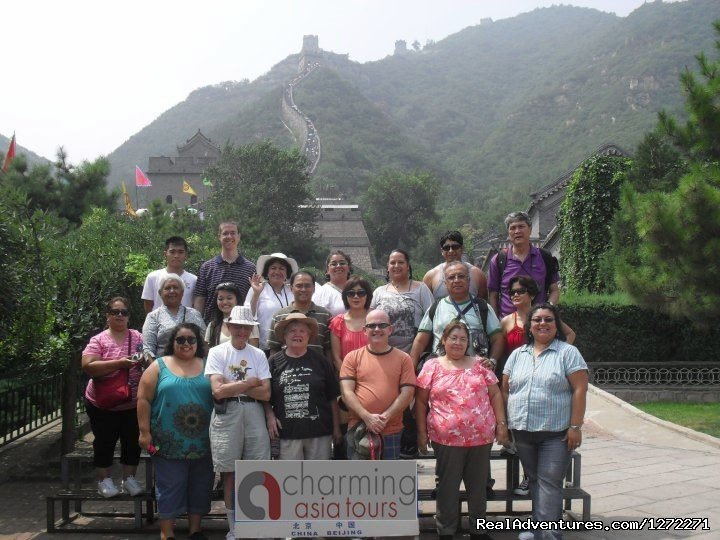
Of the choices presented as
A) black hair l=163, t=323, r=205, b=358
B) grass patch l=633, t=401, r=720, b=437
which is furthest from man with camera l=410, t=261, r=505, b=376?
grass patch l=633, t=401, r=720, b=437

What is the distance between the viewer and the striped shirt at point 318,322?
592 cm

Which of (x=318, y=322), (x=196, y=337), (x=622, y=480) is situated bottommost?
(x=622, y=480)

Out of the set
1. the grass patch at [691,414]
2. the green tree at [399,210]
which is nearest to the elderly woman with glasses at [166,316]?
the grass patch at [691,414]

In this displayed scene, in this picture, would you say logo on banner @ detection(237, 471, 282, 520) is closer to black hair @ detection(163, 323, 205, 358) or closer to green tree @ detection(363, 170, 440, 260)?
black hair @ detection(163, 323, 205, 358)

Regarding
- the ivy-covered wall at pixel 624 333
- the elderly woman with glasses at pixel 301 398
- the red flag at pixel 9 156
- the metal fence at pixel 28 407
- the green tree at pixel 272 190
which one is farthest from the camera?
the green tree at pixel 272 190

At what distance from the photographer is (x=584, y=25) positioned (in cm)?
19650

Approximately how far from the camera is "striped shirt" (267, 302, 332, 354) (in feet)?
19.4

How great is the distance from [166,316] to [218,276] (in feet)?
2.75

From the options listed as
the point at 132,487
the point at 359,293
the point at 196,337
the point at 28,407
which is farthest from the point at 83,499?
the point at 28,407

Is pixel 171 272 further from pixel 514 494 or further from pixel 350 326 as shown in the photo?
pixel 514 494

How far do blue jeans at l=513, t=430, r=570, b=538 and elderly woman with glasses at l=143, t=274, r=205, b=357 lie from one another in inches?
114

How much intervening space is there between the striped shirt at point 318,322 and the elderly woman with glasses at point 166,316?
0.77m

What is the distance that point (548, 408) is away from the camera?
216 inches

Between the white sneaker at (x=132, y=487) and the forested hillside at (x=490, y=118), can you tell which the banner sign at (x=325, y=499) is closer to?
the white sneaker at (x=132, y=487)
